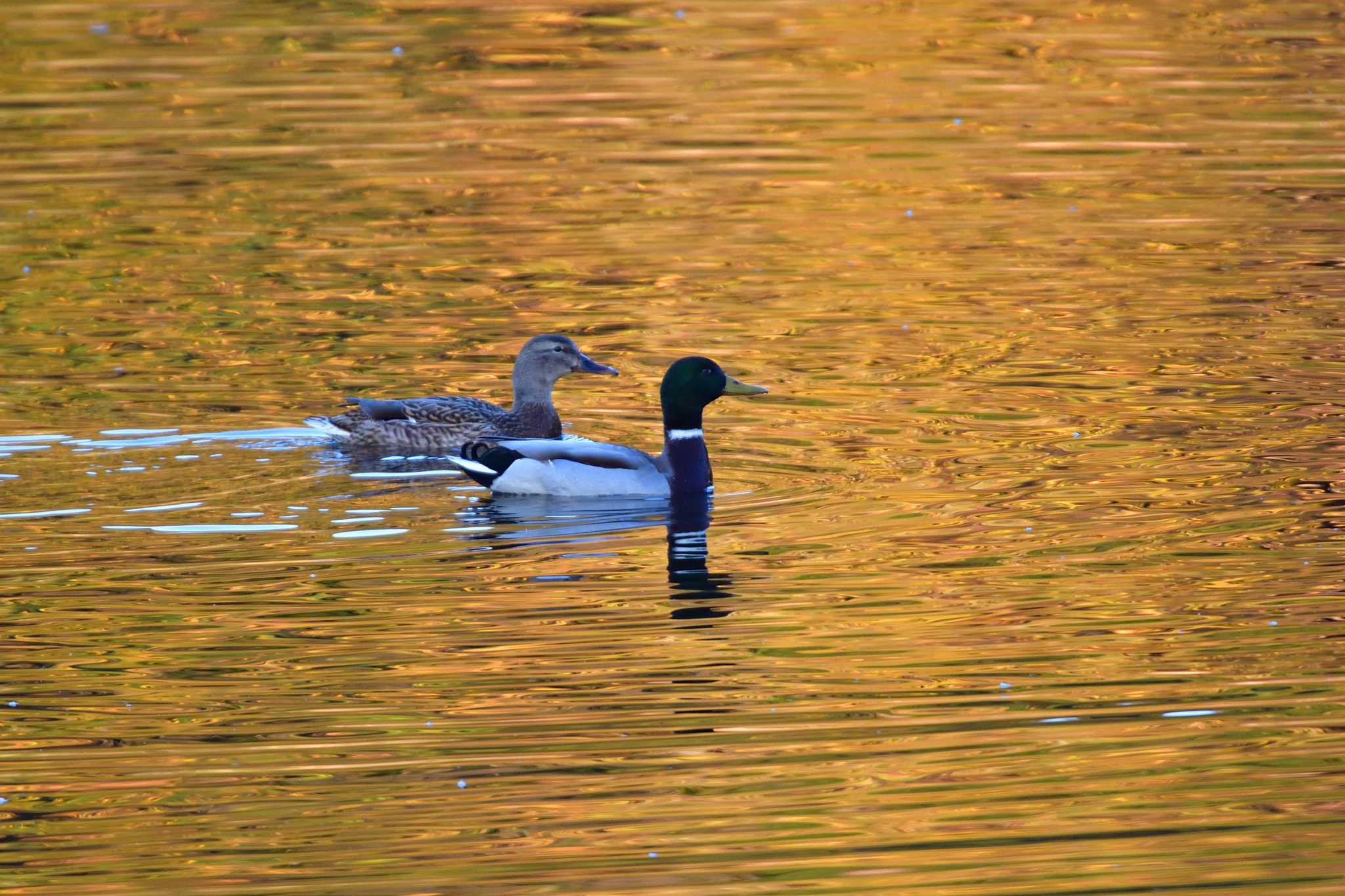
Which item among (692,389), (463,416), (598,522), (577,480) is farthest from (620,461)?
(463,416)

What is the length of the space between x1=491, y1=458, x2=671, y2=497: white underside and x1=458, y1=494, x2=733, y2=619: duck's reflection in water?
0.17ft

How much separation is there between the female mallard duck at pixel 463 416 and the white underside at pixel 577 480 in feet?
3.40

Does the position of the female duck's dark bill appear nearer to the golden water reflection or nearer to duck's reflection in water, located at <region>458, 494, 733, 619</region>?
the golden water reflection

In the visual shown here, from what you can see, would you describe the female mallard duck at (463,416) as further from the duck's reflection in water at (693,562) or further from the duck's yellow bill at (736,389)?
the duck's reflection in water at (693,562)

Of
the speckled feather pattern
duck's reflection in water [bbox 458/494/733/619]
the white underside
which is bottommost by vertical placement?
duck's reflection in water [bbox 458/494/733/619]

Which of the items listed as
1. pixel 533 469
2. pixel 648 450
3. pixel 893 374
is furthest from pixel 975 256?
pixel 533 469

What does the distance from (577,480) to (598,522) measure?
1.71ft

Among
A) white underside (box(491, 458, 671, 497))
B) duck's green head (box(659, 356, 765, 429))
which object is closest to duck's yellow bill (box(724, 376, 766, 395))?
duck's green head (box(659, 356, 765, 429))

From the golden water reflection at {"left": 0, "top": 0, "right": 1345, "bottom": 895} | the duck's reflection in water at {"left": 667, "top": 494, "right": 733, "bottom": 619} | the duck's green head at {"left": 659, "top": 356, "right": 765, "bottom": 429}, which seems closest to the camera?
the golden water reflection at {"left": 0, "top": 0, "right": 1345, "bottom": 895}

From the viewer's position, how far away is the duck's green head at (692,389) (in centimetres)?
1330

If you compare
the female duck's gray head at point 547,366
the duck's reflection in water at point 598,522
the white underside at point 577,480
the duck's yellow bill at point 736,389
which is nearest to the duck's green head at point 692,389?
the duck's yellow bill at point 736,389

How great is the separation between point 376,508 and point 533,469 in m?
1.01

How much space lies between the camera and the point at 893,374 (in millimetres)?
15312

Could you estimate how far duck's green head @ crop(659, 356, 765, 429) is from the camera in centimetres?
1330
